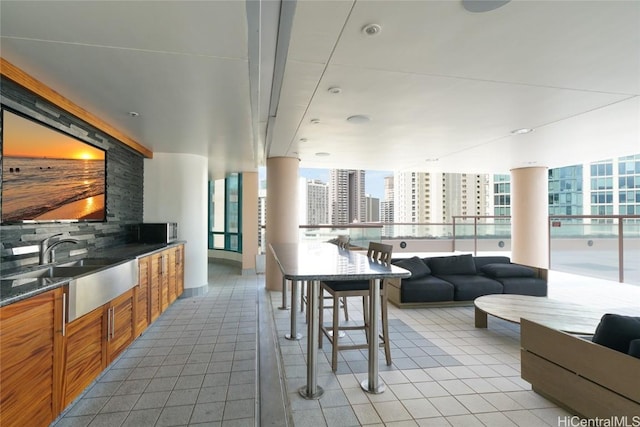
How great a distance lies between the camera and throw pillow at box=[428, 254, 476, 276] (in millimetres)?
4676

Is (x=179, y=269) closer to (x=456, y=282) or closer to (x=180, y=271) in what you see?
(x=180, y=271)

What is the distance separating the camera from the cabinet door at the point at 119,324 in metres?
2.46

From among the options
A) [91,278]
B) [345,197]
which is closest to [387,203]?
[345,197]

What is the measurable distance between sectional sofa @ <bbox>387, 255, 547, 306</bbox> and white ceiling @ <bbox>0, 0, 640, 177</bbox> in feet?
6.29

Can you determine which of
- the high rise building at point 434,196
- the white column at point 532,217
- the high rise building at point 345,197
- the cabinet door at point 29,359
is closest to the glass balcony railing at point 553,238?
the white column at point 532,217

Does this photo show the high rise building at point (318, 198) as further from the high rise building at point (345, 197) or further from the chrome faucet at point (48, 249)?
the chrome faucet at point (48, 249)

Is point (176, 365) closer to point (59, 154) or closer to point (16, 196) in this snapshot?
point (16, 196)

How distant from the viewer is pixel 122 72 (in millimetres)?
2205

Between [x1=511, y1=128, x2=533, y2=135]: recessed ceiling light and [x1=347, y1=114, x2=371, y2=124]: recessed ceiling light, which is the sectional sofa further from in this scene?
[x1=347, y1=114, x2=371, y2=124]: recessed ceiling light

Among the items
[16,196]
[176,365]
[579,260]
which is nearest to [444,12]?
[16,196]

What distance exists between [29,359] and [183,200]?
12.1ft

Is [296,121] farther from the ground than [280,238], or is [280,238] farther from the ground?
[296,121]

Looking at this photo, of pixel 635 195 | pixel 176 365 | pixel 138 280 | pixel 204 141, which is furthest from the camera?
pixel 635 195

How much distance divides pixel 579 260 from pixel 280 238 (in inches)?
254
